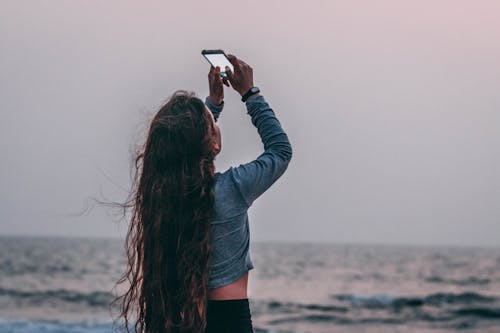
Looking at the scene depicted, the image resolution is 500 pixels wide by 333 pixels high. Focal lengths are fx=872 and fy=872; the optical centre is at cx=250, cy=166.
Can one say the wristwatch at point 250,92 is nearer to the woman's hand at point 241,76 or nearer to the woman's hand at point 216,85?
the woman's hand at point 241,76

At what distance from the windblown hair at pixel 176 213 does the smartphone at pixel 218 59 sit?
0.17 metres

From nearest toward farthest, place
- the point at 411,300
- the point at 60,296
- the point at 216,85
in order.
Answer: the point at 216,85 < the point at 60,296 < the point at 411,300

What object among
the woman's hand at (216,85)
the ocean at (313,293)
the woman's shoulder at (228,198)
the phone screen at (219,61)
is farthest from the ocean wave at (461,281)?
the woman's shoulder at (228,198)

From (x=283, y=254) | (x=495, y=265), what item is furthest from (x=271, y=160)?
(x=283, y=254)

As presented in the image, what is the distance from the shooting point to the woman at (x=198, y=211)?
7.84 ft

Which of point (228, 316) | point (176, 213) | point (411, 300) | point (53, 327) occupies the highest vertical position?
point (176, 213)

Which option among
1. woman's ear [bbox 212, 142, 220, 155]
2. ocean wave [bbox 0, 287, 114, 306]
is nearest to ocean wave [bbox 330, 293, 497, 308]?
ocean wave [bbox 0, 287, 114, 306]

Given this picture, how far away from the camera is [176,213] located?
245cm

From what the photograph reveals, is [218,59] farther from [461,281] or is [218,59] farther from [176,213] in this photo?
[461,281]

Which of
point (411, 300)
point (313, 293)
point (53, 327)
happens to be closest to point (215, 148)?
point (53, 327)

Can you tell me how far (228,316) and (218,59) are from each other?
0.75 meters

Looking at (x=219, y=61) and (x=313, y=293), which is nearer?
(x=219, y=61)

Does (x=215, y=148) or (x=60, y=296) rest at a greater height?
(x=215, y=148)

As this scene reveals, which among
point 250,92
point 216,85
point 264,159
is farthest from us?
point 216,85
